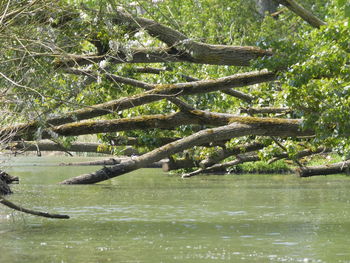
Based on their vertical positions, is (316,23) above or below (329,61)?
above

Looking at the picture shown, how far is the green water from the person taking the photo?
11070mm

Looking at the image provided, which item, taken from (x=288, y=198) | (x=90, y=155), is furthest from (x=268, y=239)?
(x=90, y=155)

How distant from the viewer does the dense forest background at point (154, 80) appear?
10195mm

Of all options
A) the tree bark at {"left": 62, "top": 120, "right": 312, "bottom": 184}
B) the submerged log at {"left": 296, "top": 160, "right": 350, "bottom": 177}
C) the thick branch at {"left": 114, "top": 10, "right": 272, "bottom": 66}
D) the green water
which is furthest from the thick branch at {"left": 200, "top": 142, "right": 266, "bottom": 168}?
the thick branch at {"left": 114, "top": 10, "right": 272, "bottom": 66}

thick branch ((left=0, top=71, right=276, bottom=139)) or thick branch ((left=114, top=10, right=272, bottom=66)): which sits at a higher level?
thick branch ((left=114, top=10, right=272, bottom=66))

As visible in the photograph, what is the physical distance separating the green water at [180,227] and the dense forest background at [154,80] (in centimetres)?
134

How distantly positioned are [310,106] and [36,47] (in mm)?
6682

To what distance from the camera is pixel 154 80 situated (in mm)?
22000

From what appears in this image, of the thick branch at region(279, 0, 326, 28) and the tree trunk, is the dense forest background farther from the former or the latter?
the tree trunk

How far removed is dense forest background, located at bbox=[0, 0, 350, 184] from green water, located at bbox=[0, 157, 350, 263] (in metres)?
1.34

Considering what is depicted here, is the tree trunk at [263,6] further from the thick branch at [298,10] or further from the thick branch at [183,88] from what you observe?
the thick branch at [298,10]

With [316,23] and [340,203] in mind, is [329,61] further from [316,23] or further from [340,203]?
[340,203]

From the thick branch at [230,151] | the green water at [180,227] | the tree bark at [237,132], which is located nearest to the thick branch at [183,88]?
the tree bark at [237,132]

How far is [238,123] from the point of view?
16.3 meters
